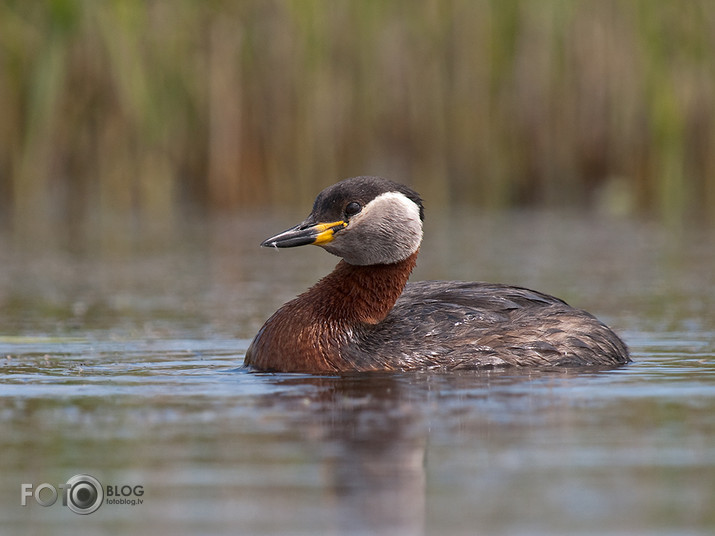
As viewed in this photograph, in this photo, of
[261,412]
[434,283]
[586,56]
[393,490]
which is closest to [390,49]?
[586,56]

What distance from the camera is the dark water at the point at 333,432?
407 centimetres

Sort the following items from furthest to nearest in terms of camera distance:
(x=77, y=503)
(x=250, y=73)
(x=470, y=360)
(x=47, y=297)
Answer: (x=250, y=73)
(x=47, y=297)
(x=470, y=360)
(x=77, y=503)

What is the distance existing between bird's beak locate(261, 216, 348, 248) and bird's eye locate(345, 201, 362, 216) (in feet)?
0.28

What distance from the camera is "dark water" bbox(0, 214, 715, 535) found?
4070 millimetres

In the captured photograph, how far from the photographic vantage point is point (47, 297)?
37.7ft

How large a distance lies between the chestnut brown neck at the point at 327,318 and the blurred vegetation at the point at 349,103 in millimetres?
8436

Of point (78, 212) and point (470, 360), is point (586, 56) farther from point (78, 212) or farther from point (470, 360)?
point (470, 360)

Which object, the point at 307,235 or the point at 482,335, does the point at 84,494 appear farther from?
the point at 482,335

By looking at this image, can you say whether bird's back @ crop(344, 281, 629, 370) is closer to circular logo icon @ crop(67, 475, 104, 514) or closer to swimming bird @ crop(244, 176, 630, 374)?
swimming bird @ crop(244, 176, 630, 374)

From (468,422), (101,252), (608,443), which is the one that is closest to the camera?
(608,443)

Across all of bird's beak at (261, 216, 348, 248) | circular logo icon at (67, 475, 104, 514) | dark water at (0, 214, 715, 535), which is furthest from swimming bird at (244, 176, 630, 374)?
circular logo icon at (67, 475, 104, 514)

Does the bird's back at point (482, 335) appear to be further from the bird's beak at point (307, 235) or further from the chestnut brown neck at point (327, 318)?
the bird's beak at point (307, 235)

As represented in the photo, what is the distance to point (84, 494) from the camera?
14.4 feet

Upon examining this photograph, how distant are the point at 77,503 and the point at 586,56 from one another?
47.4 feet
